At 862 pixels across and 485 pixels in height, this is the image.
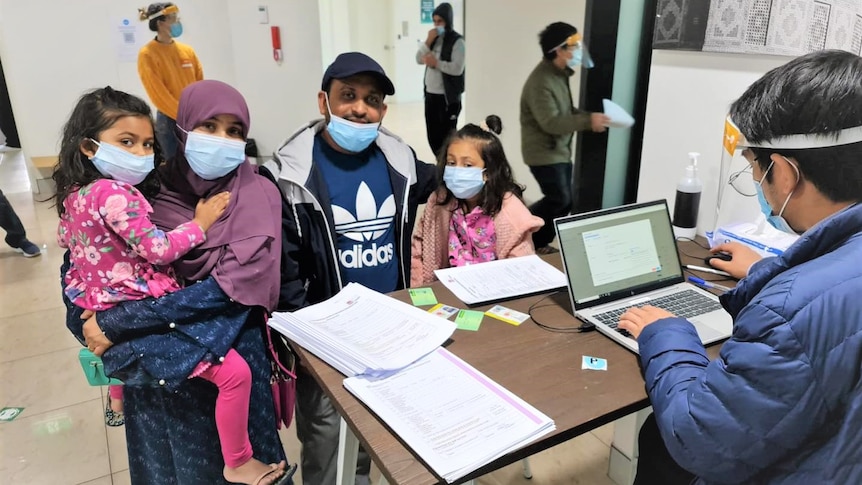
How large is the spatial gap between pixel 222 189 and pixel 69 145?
34cm

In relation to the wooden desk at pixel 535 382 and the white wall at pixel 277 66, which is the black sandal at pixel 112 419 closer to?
the wooden desk at pixel 535 382

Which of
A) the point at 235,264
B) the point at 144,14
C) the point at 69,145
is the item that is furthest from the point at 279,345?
the point at 144,14

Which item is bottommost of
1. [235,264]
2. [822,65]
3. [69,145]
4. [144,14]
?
[235,264]

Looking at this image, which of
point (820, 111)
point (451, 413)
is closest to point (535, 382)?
point (451, 413)

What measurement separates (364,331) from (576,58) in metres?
2.14

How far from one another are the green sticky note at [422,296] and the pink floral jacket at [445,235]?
27 centimetres

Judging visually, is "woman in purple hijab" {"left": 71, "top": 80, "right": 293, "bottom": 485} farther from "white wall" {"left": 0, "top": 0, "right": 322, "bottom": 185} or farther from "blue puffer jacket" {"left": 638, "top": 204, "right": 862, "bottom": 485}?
"white wall" {"left": 0, "top": 0, "right": 322, "bottom": 185}

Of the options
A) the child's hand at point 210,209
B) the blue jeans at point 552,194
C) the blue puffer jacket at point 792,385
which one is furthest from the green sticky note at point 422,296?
the blue jeans at point 552,194

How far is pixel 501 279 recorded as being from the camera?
156 centimetres

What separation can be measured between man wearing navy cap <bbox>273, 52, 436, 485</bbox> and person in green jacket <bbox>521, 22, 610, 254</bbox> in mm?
1306

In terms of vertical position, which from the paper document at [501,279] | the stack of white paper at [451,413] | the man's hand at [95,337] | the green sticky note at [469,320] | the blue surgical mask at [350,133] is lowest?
the man's hand at [95,337]

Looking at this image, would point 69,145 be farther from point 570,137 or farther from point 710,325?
point 570,137

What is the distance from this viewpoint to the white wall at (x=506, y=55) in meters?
3.40

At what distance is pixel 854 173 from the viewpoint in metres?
0.87
